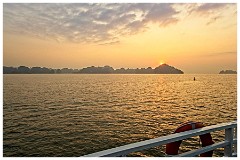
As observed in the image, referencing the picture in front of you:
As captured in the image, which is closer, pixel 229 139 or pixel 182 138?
pixel 182 138

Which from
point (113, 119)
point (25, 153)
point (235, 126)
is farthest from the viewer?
point (113, 119)

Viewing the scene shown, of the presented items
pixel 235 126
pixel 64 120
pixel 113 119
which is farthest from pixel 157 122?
pixel 235 126

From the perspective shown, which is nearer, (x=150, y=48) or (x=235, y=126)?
(x=235, y=126)

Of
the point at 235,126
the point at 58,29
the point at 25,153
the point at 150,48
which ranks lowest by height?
the point at 25,153

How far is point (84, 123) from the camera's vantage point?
20250 millimetres

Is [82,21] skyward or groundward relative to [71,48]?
skyward

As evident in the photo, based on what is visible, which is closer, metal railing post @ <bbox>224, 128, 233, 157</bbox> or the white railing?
the white railing

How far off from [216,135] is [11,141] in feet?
39.6

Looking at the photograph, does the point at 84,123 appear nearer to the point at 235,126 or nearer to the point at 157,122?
the point at 157,122

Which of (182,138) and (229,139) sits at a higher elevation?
(182,138)

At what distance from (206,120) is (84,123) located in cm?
1033

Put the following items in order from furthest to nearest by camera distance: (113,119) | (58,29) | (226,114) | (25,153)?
(58,29)
(226,114)
(113,119)
(25,153)

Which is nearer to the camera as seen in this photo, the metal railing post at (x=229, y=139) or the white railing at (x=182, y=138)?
the white railing at (x=182, y=138)

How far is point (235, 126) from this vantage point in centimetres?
333
